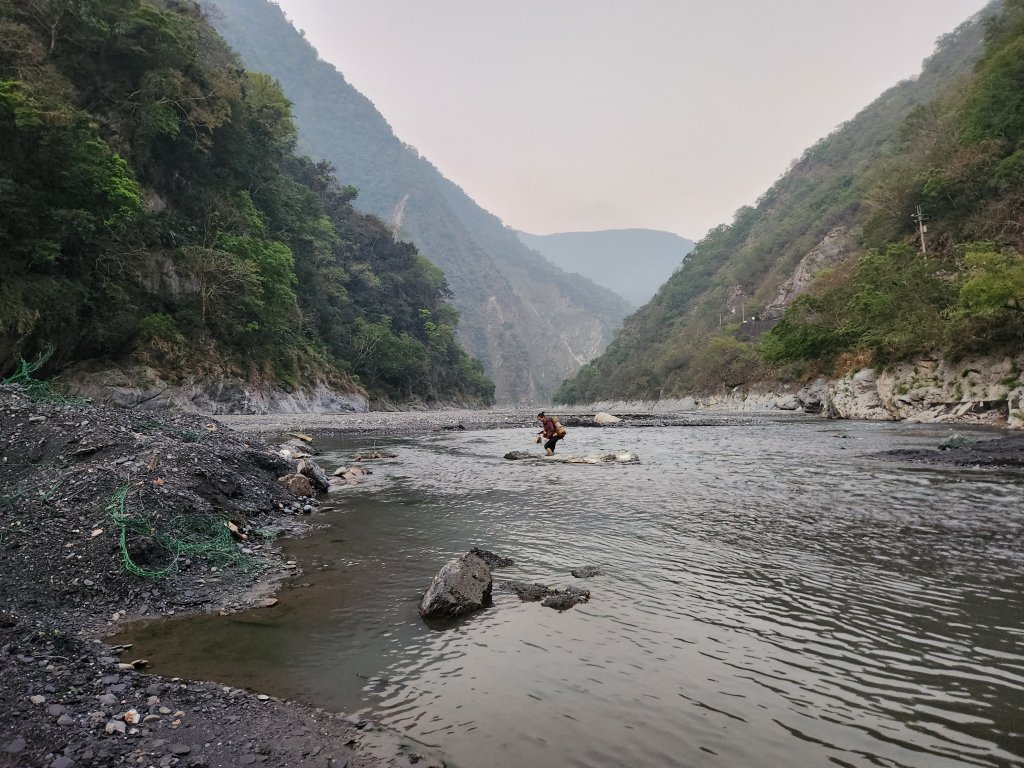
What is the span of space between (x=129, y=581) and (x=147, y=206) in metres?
42.0

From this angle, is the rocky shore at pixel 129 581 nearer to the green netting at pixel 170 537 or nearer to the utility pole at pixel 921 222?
the green netting at pixel 170 537

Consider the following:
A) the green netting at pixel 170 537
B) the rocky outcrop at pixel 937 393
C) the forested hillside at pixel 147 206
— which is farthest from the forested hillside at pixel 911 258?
the forested hillside at pixel 147 206

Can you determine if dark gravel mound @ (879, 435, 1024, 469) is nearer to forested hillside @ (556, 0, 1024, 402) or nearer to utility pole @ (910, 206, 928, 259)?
forested hillside @ (556, 0, 1024, 402)

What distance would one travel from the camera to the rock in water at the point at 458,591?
508 centimetres

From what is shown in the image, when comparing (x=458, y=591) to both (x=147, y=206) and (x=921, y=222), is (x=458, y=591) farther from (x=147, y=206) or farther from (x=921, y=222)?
(x=921, y=222)

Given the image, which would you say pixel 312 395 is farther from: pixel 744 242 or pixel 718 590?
pixel 744 242

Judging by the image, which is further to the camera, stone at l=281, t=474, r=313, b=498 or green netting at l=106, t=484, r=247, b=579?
stone at l=281, t=474, r=313, b=498

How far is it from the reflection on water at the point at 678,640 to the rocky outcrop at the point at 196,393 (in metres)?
19.2

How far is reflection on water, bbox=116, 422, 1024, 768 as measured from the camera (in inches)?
123

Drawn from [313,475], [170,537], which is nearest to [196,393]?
[313,475]

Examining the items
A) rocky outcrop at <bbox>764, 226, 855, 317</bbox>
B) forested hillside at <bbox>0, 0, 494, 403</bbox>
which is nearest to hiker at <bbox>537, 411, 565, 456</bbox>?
forested hillside at <bbox>0, 0, 494, 403</bbox>

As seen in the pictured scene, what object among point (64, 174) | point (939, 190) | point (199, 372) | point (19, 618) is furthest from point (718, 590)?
point (939, 190)

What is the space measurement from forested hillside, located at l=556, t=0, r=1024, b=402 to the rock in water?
27432 mm

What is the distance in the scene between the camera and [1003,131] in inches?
1357
